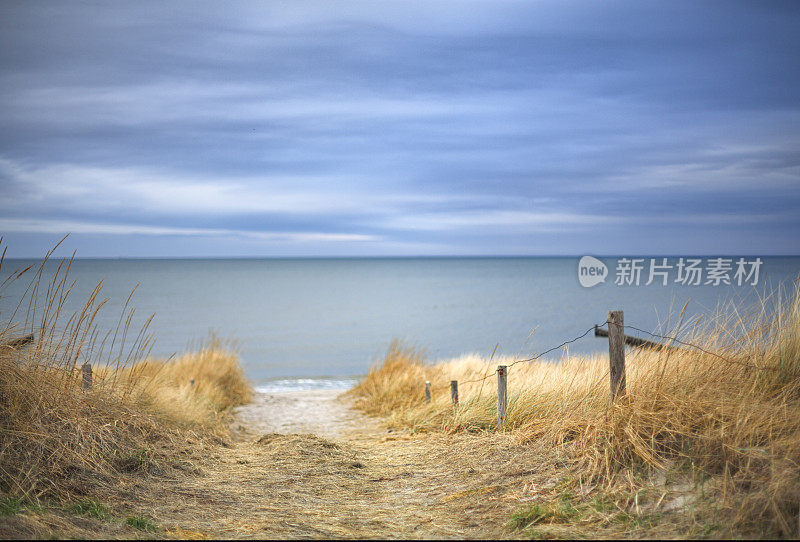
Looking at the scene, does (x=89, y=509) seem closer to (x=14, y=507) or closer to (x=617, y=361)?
(x=14, y=507)

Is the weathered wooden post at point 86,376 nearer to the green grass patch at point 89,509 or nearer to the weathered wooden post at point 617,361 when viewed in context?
the green grass patch at point 89,509

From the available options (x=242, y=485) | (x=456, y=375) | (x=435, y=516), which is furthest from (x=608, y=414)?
(x=456, y=375)

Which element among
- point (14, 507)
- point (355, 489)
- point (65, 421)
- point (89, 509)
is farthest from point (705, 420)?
point (65, 421)

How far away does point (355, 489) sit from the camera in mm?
5840

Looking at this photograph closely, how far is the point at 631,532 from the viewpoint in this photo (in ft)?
13.1

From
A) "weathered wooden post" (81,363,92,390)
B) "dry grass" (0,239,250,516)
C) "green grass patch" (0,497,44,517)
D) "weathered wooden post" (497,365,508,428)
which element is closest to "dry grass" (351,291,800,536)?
"weathered wooden post" (497,365,508,428)

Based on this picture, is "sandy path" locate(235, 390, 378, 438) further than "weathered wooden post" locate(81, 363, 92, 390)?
Yes

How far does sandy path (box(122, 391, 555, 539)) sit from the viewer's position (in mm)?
4523

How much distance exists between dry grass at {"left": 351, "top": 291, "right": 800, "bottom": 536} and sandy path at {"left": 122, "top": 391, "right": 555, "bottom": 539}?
52cm

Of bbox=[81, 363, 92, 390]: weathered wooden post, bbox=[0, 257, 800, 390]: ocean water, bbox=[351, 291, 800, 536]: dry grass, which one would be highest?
bbox=[351, 291, 800, 536]: dry grass

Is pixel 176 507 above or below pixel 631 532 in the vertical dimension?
below

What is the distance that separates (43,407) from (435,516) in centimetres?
384

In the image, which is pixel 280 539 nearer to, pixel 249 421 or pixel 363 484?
pixel 363 484

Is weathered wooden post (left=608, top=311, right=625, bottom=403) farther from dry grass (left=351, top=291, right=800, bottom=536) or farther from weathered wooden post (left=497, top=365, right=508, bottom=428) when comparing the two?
weathered wooden post (left=497, top=365, right=508, bottom=428)
